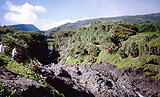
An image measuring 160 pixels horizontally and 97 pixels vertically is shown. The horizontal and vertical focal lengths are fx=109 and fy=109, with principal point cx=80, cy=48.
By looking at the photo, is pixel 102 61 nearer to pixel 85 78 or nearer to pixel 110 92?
pixel 85 78

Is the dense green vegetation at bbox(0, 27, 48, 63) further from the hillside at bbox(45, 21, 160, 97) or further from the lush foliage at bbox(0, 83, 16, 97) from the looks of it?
the lush foliage at bbox(0, 83, 16, 97)

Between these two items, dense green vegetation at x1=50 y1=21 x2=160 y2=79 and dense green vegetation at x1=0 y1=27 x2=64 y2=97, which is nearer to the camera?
dense green vegetation at x1=0 y1=27 x2=64 y2=97

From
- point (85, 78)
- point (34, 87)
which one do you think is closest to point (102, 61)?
point (85, 78)

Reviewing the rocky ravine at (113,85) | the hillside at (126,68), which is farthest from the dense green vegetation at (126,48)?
the rocky ravine at (113,85)

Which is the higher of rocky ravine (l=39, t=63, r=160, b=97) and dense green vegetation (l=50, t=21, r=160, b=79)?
dense green vegetation (l=50, t=21, r=160, b=79)

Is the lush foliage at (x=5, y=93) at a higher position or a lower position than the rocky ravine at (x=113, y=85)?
higher

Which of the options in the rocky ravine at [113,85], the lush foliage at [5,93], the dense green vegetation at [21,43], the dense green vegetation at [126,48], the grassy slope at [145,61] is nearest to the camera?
the lush foliage at [5,93]

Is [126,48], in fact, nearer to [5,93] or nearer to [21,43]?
[5,93]

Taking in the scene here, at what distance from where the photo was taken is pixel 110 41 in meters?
24.0

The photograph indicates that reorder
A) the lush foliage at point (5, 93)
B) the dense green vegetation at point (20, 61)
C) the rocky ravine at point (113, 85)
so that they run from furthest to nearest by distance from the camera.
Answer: the rocky ravine at point (113, 85) < the dense green vegetation at point (20, 61) < the lush foliage at point (5, 93)

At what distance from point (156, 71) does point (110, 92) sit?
6.78 m

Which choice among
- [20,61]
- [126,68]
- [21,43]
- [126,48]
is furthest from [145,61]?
[21,43]

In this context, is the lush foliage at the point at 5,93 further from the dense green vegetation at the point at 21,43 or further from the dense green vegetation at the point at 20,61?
the dense green vegetation at the point at 21,43

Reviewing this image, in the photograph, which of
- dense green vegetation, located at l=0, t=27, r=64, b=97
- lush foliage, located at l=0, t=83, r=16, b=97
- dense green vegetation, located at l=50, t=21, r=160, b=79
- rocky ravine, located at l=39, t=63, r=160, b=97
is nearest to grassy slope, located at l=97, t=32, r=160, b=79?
dense green vegetation, located at l=50, t=21, r=160, b=79
